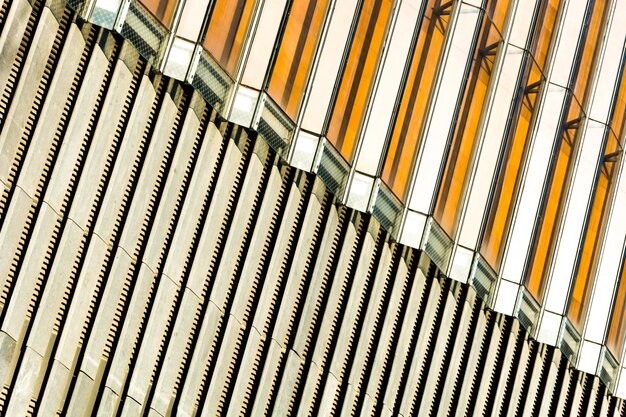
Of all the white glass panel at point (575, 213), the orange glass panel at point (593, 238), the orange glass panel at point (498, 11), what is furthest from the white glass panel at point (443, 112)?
the orange glass panel at point (593, 238)

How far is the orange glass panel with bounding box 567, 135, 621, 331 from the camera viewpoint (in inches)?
1067

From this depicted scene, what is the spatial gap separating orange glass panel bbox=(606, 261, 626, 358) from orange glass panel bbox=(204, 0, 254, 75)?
38.9 feet

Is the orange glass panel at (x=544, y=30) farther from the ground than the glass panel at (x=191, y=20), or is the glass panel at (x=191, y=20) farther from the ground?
the orange glass panel at (x=544, y=30)

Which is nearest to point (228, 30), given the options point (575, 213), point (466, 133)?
point (466, 133)

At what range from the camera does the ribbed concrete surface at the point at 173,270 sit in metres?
16.9

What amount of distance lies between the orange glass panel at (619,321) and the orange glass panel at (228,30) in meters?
11.9

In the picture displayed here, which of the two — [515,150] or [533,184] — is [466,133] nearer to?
[515,150]

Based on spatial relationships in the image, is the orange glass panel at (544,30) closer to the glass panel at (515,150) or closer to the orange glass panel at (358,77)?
the glass panel at (515,150)

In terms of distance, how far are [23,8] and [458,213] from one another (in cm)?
1029

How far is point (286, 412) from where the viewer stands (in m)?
21.0

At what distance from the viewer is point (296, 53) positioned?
69.0 ft

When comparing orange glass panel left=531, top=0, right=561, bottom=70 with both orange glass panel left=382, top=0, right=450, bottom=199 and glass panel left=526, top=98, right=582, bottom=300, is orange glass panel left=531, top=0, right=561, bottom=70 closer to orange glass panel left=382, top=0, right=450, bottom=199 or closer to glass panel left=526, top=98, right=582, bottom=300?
glass panel left=526, top=98, right=582, bottom=300

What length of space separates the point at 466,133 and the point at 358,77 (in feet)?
10.4

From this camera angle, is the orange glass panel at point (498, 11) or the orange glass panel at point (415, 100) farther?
the orange glass panel at point (498, 11)
